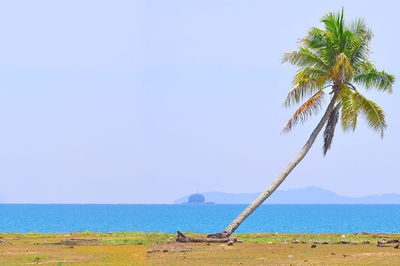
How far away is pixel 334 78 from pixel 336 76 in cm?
22

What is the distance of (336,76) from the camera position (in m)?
32.6

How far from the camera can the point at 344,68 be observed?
105ft

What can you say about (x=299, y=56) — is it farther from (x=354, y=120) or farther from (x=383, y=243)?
(x=383, y=243)

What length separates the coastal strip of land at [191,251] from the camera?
2286cm

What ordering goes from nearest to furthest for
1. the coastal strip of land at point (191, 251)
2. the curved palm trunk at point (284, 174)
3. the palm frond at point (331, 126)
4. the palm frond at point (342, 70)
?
Answer: 1. the coastal strip of land at point (191, 251)
2. the palm frond at point (342, 70)
3. the curved palm trunk at point (284, 174)
4. the palm frond at point (331, 126)

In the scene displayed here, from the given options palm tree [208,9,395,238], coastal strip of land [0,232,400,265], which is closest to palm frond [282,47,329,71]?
palm tree [208,9,395,238]

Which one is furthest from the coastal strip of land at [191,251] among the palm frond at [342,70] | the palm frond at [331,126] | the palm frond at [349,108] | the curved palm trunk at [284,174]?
the palm frond at [342,70]

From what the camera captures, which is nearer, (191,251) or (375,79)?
(191,251)

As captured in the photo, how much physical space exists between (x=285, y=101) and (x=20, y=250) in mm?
16117

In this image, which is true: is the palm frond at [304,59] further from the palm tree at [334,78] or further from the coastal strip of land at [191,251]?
the coastal strip of land at [191,251]

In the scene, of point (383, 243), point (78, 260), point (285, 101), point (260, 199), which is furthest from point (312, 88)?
point (78, 260)

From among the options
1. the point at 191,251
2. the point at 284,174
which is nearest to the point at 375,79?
the point at 284,174

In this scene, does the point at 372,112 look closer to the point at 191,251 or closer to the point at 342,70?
the point at 342,70

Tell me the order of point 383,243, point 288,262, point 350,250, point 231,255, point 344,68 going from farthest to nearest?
point 344,68, point 383,243, point 350,250, point 231,255, point 288,262
